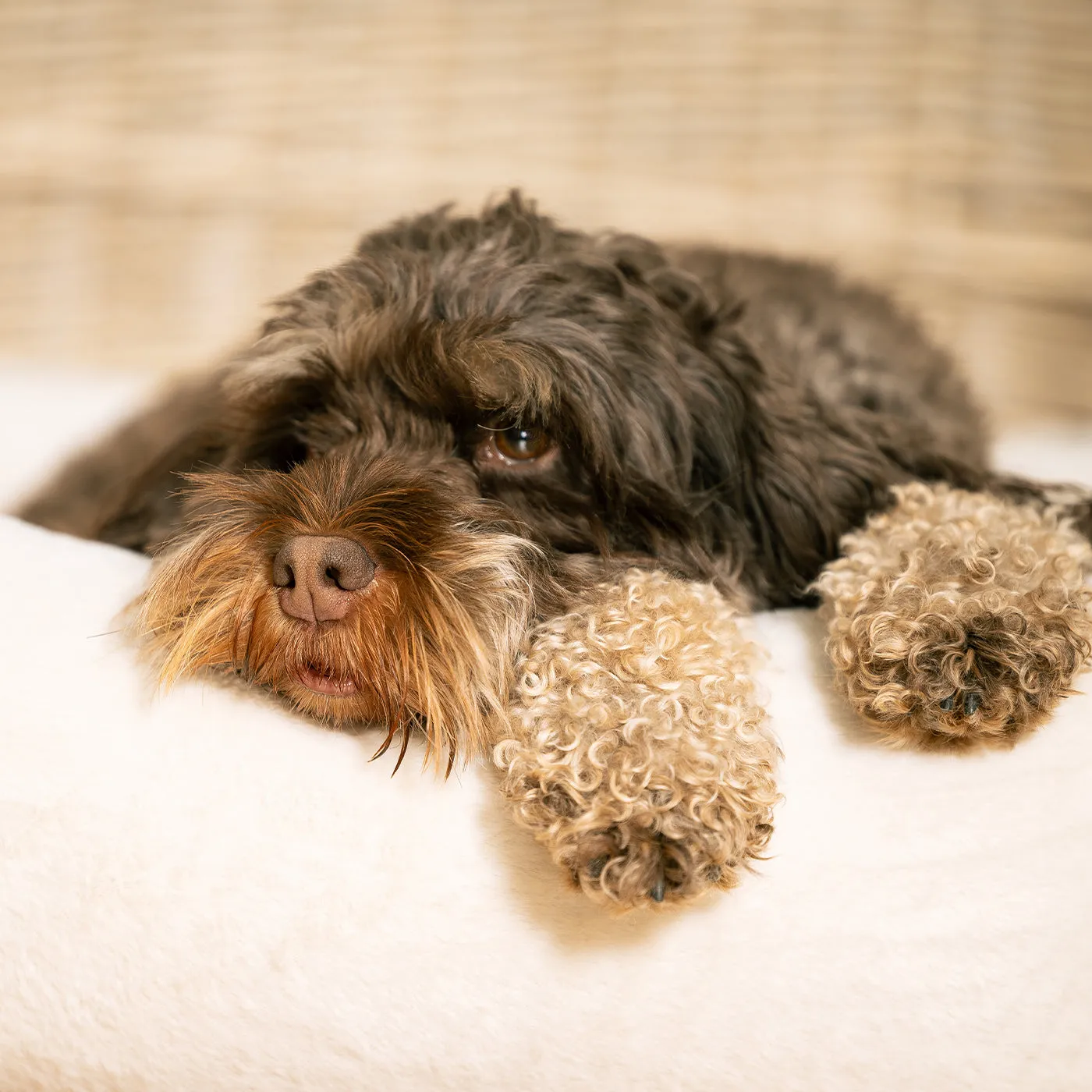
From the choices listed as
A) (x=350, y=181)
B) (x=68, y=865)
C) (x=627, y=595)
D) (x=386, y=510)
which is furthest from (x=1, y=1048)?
(x=350, y=181)

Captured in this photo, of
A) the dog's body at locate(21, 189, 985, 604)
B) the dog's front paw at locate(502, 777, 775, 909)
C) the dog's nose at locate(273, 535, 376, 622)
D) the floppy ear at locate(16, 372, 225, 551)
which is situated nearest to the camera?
the dog's front paw at locate(502, 777, 775, 909)

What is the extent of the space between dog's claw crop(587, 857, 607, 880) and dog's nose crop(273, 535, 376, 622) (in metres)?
0.50

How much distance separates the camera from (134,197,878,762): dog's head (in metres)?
1.59

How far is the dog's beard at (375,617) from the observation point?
1.58 m

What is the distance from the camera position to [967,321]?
4.13 meters

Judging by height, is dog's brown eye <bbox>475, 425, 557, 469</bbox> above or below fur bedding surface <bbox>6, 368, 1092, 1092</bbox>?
above

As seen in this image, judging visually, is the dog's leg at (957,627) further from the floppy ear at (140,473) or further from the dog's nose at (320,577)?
the floppy ear at (140,473)

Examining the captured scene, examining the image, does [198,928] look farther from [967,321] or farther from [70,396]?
[967,321]

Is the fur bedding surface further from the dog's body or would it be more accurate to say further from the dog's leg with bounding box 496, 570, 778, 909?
the dog's body

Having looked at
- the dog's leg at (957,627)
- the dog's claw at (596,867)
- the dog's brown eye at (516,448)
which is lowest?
the dog's claw at (596,867)

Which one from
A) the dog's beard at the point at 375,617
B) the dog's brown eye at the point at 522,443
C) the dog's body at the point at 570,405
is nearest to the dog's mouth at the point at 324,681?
the dog's beard at the point at 375,617

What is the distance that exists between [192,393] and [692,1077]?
8.67 feet

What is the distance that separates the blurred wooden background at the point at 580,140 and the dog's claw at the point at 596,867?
3086 mm

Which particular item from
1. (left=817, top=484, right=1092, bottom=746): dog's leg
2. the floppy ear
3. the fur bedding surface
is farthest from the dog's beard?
(left=817, top=484, right=1092, bottom=746): dog's leg
